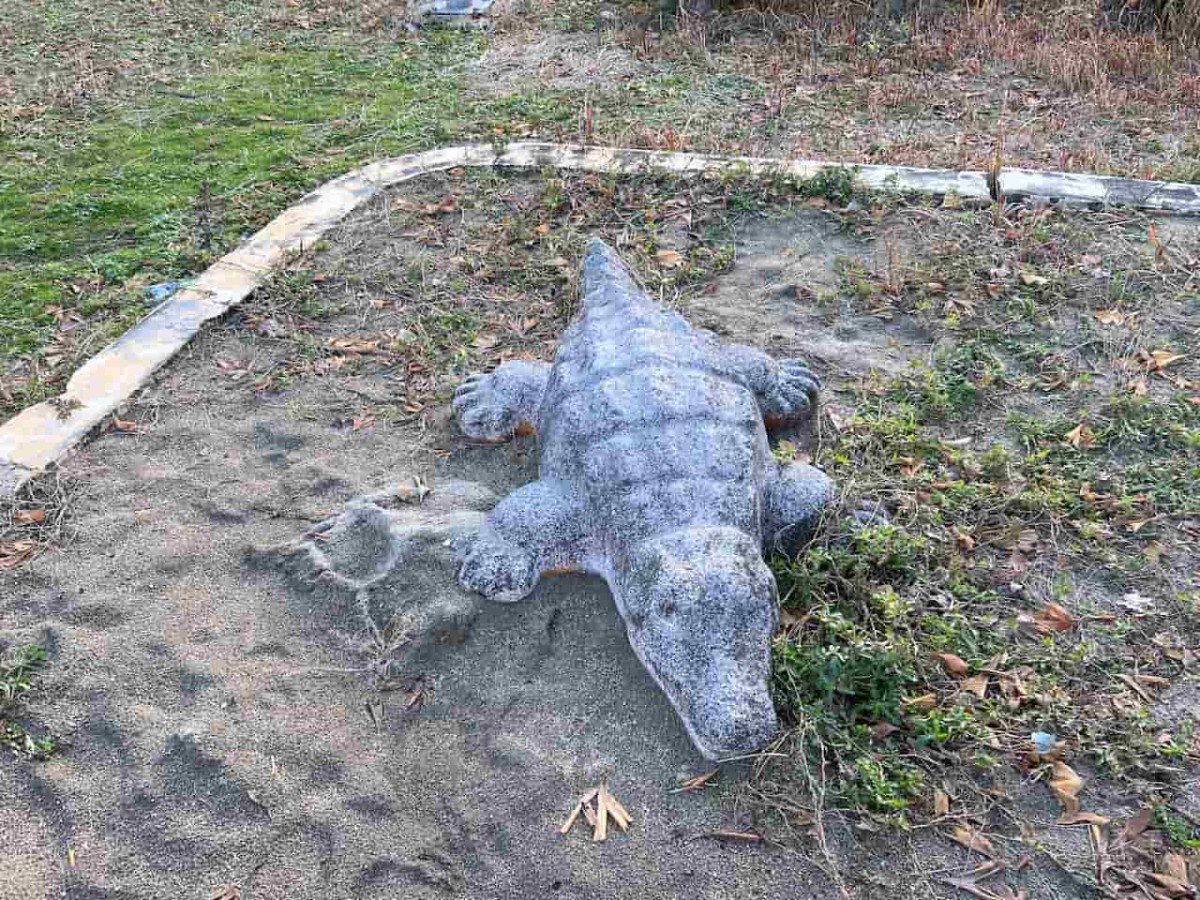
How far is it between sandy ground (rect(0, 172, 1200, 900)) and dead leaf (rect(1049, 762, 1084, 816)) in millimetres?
224

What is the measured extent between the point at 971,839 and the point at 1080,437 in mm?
2113

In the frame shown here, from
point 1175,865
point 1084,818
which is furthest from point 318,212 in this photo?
point 1175,865

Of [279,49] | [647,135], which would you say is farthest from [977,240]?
[279,49]

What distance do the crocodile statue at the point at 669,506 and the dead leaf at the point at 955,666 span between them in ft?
2.05

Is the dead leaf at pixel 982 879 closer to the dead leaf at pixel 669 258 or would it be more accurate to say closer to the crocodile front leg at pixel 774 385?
the crocodile front leg at pixel 774 385

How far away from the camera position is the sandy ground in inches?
109

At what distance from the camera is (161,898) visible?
2.74 m

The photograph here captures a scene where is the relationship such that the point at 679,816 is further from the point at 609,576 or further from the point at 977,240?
the point at 977,240

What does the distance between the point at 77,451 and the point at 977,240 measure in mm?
4875

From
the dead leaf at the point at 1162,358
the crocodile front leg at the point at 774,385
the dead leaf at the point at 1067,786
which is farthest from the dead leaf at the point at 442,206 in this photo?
the dead leaf at the point at 1067,786

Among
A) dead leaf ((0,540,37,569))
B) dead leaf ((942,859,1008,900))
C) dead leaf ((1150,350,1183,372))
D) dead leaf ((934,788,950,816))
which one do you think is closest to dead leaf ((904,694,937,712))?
dead leaf ((934,788,950,816))

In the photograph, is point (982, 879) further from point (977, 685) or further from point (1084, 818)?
point (977, 685)

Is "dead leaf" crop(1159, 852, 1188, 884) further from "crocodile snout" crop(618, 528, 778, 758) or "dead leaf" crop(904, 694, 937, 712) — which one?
"crocodile snout" crop(618, 528, 778, 758)

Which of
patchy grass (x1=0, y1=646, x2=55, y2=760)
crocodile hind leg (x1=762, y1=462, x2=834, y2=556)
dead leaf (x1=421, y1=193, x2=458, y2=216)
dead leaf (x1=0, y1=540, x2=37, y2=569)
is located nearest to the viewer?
patchy grass (x1=0, y1=646, x2=55, y2=760)
